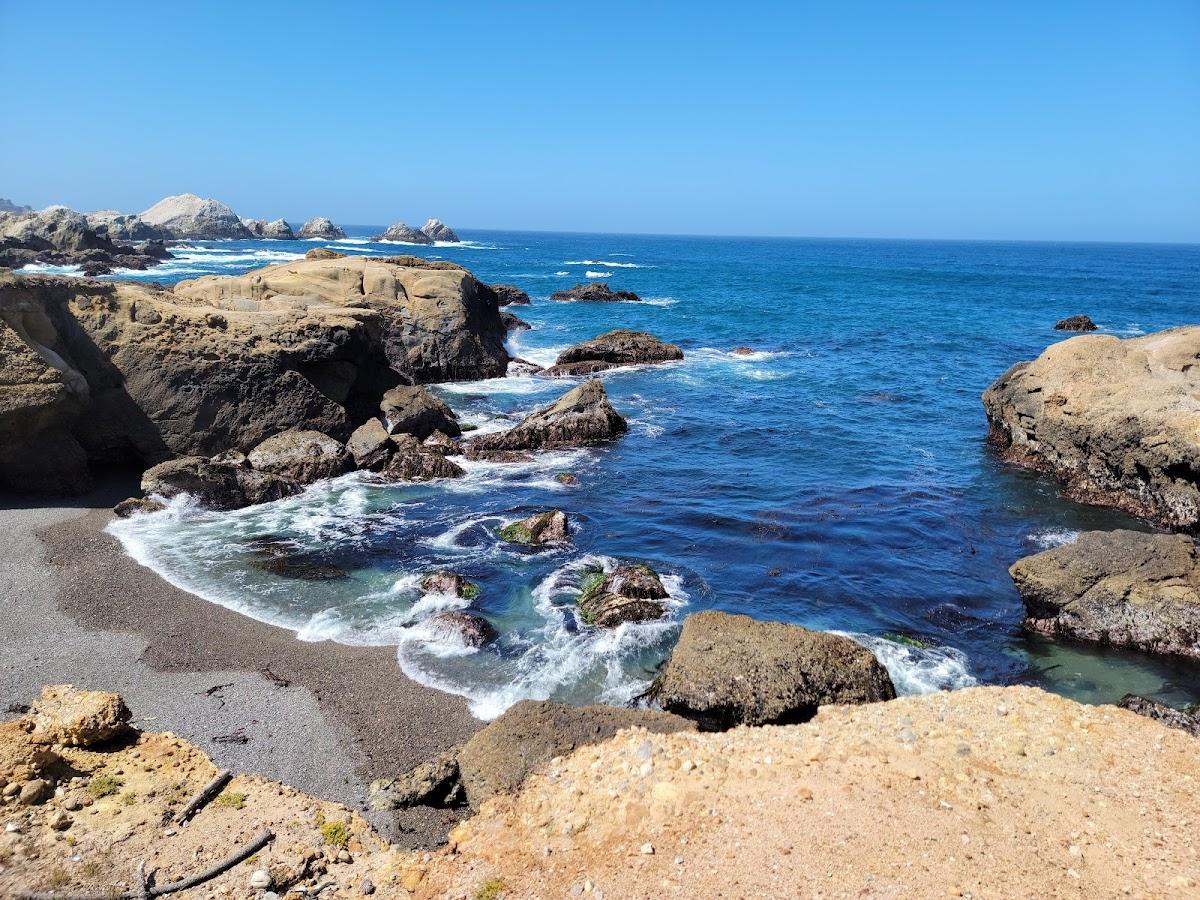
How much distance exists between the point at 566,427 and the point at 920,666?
15.8 meters

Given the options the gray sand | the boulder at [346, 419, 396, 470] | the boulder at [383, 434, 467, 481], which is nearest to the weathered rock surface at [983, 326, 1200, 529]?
the boulder at [383, 434, 467, 481]

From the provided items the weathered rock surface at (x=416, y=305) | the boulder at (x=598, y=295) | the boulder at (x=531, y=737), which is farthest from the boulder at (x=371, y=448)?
the boulder at (x=598, y=295)

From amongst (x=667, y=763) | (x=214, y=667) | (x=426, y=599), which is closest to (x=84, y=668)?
(x=214, y=667)

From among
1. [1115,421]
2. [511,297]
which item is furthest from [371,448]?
[511,297]

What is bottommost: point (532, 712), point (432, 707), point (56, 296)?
point (432, 707)

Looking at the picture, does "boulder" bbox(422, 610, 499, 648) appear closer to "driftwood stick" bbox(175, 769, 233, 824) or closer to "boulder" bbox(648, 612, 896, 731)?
"boulder" bbox(648, 612, 896, 731)

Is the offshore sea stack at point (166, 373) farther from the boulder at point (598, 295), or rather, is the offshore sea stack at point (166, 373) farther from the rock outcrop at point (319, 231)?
the rock outcrop at point (319, 231)

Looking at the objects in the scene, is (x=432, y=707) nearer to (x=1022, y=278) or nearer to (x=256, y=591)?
(x=256, y=591)

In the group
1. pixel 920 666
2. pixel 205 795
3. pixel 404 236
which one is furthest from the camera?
pixel 404 236

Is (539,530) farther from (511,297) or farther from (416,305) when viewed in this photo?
(511,297)

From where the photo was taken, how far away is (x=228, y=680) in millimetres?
11898

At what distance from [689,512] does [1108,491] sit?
39.1ft

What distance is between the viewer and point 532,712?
9938 millimetres

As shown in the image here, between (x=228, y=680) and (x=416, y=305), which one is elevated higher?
(x=416, y=305)
